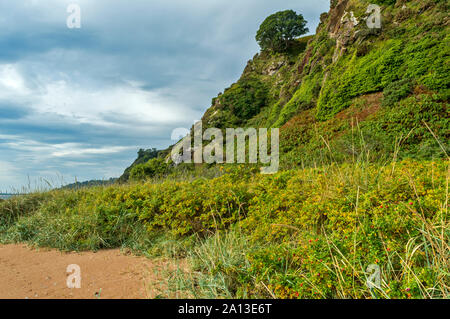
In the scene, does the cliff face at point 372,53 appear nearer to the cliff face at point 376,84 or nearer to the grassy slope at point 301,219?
the cliff face at point 376,84

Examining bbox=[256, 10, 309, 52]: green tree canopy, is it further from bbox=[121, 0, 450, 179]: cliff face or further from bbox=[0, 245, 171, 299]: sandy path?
bbox=[0, 245, 171, 299]: sandy path

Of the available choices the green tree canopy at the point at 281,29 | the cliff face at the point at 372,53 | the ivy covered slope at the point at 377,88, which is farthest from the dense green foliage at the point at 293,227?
the green tree canopy at the point at 281,29

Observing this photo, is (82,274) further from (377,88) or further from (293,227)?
(377,88)

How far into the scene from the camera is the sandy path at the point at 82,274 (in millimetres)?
2801

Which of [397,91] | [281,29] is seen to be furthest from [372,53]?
[281,29]

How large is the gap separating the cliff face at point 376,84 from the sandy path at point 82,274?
5.16 metres

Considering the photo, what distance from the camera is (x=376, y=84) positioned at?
14539mm

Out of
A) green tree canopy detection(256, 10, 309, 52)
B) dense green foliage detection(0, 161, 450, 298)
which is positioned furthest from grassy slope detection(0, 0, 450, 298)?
green tree canopy detection(256, 10, 309, 52)

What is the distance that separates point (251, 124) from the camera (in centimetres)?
3541

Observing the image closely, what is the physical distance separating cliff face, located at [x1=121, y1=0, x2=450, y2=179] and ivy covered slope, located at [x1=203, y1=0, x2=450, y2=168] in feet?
0.11

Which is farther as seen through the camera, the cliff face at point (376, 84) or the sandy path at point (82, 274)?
the cliff face at point (376, 84)

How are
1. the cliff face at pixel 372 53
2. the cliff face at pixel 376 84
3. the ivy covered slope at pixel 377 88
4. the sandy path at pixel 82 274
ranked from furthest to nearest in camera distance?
the cliff face at pixel 372 53
the cliff face at pixel 376 84
the ivy covered slope at pixel 377 88
the sandy path at pixel 82 274
